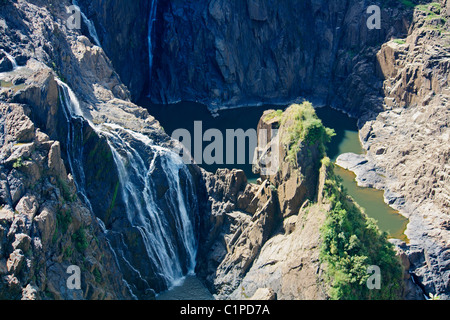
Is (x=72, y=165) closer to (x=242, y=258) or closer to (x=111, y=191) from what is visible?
(x=111, y=191)

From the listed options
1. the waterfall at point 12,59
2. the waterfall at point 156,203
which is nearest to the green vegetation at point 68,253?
the waterfall at point 156,203

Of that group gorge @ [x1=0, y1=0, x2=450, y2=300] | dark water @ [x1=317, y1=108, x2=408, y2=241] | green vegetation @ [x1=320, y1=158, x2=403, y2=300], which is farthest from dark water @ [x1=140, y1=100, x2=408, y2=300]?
green vegetation @ [x1=320, y1=158, x2=403, y2=300]

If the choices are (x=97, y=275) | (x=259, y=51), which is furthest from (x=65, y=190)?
(x=259, y=51)

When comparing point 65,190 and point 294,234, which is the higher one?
point 65,190

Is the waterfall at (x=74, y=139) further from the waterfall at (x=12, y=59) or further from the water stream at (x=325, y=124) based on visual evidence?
the water stream at (x=325, y=124)

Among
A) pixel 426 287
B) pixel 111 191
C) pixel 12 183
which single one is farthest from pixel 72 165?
pixel 426 287

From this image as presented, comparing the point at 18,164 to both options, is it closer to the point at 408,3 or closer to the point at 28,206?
the point at 28,206

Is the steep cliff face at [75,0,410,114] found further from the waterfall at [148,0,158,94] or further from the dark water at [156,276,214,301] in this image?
the dark water at [156,276,214,301]
